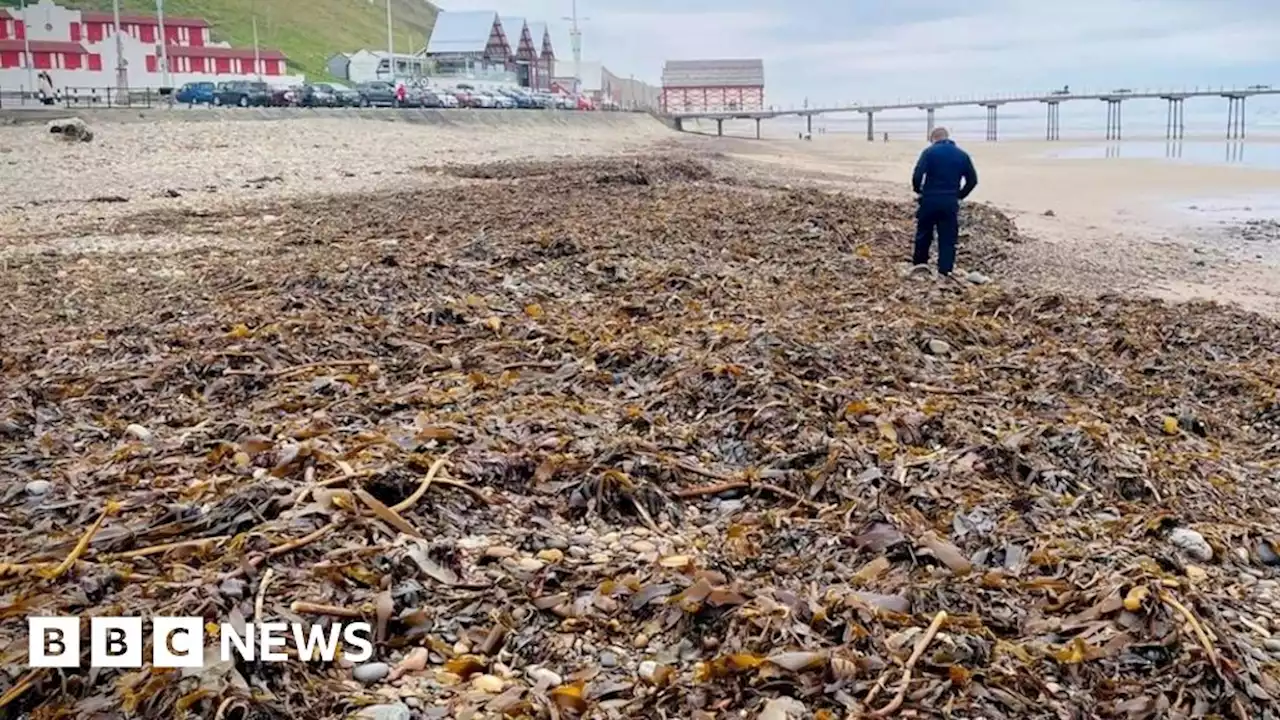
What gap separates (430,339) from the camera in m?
6.49

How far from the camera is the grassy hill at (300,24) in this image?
103000mm

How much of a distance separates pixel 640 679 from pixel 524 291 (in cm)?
527

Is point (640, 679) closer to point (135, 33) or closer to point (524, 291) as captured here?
point (524, 291)

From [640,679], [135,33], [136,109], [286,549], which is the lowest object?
[640,679]

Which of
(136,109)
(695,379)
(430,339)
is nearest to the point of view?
(695,379)

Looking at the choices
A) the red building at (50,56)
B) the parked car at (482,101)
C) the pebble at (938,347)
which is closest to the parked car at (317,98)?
the parked car at (482,101)

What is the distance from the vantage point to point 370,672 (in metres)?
2.88

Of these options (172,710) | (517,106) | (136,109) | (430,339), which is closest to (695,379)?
(430,339)

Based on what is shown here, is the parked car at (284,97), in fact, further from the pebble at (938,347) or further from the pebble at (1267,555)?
the pebble at (1267,555)

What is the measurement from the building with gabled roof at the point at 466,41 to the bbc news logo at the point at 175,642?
85456 millimetres

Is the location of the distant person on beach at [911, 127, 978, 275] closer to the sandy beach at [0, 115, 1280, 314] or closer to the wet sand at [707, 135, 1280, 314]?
the sandy beach at [0, 115, 1280, 314]

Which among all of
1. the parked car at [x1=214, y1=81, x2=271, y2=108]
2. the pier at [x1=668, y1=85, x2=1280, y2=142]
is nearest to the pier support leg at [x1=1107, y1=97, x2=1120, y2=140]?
the pier at [x1=668, y1=85, x2=1280, y2=142]

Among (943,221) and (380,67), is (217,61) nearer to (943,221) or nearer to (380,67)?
(380,67)

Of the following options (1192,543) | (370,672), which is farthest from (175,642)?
(1192,543)
